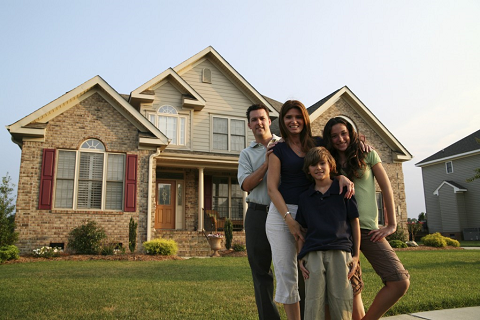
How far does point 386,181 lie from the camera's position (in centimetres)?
310

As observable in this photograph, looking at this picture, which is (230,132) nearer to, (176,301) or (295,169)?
(176,301)

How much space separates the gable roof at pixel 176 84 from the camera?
14562 mm

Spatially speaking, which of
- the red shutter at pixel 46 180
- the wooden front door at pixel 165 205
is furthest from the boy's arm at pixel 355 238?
the wooden front door at pixel 165 205

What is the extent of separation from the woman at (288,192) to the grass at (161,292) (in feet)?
4.89

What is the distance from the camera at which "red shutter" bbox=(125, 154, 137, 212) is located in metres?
12.6

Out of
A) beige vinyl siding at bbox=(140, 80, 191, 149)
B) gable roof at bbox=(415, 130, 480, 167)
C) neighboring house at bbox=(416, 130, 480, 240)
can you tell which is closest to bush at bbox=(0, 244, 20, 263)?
beige vinyl siding at bbox=(140, 80, 191, 149)

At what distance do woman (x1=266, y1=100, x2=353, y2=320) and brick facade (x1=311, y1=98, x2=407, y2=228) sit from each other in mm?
14296

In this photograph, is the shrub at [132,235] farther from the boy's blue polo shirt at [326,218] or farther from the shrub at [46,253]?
the boy's blue polo shirt at [326,218]

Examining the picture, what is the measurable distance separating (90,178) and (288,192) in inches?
431

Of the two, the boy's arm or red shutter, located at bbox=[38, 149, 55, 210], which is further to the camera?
red shutter, located at bbox=[38, 149, 55, 210]

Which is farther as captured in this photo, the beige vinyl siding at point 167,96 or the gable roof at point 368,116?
the gable roof at point 368,116

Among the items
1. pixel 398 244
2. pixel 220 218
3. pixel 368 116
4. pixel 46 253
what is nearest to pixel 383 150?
pixel 368 116

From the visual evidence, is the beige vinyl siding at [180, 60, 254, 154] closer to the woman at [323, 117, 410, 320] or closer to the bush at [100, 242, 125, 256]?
the bush at [100, 242, 125, 256]

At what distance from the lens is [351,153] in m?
3.04
